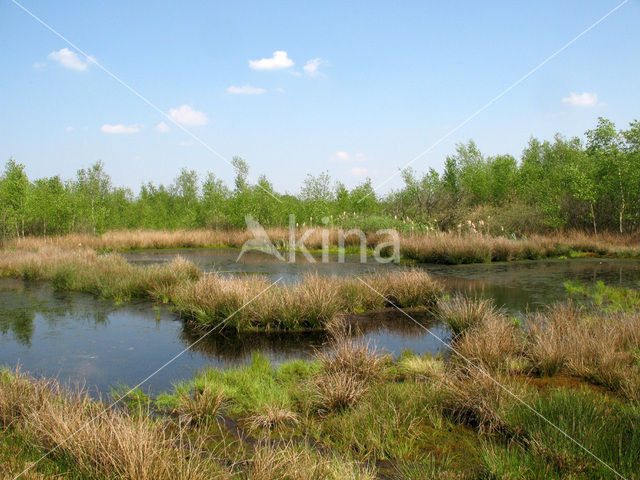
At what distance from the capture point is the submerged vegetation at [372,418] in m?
3.58

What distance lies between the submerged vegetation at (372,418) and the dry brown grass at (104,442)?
0.01m

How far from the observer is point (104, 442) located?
143 inches

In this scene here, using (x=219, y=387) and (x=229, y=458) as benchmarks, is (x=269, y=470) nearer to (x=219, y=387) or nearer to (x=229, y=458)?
(x=229, y=458)

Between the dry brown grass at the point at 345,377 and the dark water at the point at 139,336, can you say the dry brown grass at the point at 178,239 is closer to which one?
the dark water at the point at 139,336

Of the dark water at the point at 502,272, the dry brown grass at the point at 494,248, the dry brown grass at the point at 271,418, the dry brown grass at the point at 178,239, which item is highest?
the dry brown grass at the point at 178,239

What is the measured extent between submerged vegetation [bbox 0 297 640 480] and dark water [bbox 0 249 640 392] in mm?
921

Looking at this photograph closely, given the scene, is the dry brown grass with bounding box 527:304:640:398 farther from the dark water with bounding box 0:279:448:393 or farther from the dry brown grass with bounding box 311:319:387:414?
the dry brown grass with bounding box 311:319:387:414

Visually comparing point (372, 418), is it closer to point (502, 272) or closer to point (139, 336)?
point (139, 336)

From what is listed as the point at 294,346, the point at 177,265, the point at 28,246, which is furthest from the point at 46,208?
the point at 294,346

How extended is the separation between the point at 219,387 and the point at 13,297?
9507 mm

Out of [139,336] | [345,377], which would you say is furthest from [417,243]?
[345,377]

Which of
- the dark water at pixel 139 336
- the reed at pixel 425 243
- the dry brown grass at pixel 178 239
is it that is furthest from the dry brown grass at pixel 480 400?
the dry brown grass at pixel 178 239

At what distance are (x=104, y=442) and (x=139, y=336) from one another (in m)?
5.15

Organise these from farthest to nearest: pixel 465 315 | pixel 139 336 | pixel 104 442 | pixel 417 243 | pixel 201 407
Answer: pixel 417 243, pixel 139 336, pixel 465 315, pixel 201 407, pixel 104 442
